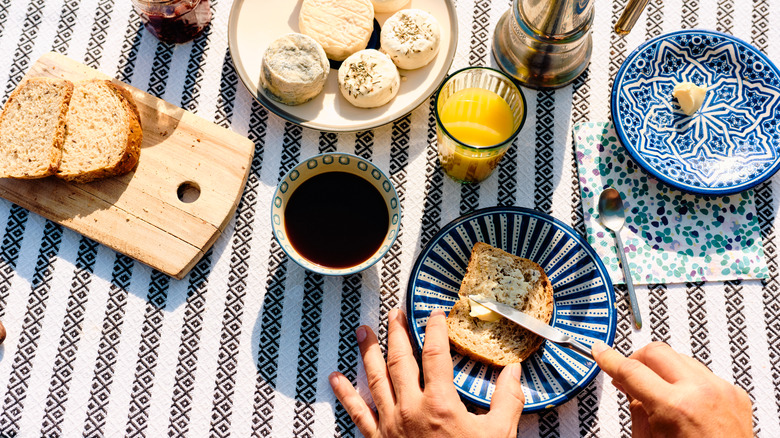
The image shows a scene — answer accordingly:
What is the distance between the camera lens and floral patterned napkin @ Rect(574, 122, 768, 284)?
145cm

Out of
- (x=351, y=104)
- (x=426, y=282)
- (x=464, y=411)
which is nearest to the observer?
(x=464, y=411)

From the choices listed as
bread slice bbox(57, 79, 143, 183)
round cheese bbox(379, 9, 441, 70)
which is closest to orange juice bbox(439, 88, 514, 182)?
round cheese bbox(379, 9, 441, 70)

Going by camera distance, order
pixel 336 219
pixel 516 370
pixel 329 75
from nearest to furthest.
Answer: pixel 516 370 < pixel 336 219 < pixel 329 75

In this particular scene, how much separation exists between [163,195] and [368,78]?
1.93 ft

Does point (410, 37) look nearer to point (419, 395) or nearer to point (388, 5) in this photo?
point (388, 5)

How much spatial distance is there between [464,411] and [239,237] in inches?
27.5

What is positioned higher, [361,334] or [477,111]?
[477,111]

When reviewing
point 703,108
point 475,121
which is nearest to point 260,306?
point 475,121

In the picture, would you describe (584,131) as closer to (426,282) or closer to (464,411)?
(426,282)

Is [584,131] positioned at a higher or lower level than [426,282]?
higher

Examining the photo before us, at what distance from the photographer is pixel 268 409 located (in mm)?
1413

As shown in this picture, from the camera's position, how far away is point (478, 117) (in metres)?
1.39

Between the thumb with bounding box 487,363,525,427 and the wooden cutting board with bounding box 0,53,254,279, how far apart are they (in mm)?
766

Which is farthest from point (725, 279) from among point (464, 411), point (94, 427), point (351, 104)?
point (94, 427)
